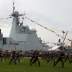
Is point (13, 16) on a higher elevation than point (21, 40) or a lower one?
higher

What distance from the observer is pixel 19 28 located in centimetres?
6812

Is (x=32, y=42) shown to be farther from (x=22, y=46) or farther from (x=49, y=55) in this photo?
(x=49, y=55)

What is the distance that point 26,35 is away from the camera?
220ft

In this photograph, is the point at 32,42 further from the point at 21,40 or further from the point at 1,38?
the point at 1,38

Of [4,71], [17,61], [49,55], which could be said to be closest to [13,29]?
[49,55]

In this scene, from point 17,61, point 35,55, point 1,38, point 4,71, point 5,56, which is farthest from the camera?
point 1,38

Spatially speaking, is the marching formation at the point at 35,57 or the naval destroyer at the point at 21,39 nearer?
the marching formation at the point at 35,57

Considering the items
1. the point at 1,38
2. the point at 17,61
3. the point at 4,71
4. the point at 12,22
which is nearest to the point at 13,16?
the point at 12,22

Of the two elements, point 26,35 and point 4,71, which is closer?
point 4,71

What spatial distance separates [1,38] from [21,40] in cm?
435

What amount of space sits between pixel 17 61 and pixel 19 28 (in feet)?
114

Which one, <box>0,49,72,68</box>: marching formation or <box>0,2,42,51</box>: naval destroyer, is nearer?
<box>0,49,72,68</box>: marching formation

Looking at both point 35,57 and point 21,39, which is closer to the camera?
point 35,57

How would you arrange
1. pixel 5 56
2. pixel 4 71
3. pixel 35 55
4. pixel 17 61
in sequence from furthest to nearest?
1. pixel 5 56
2. pixel 17 61
3. pixel 35 55
4. pixel 4 71
